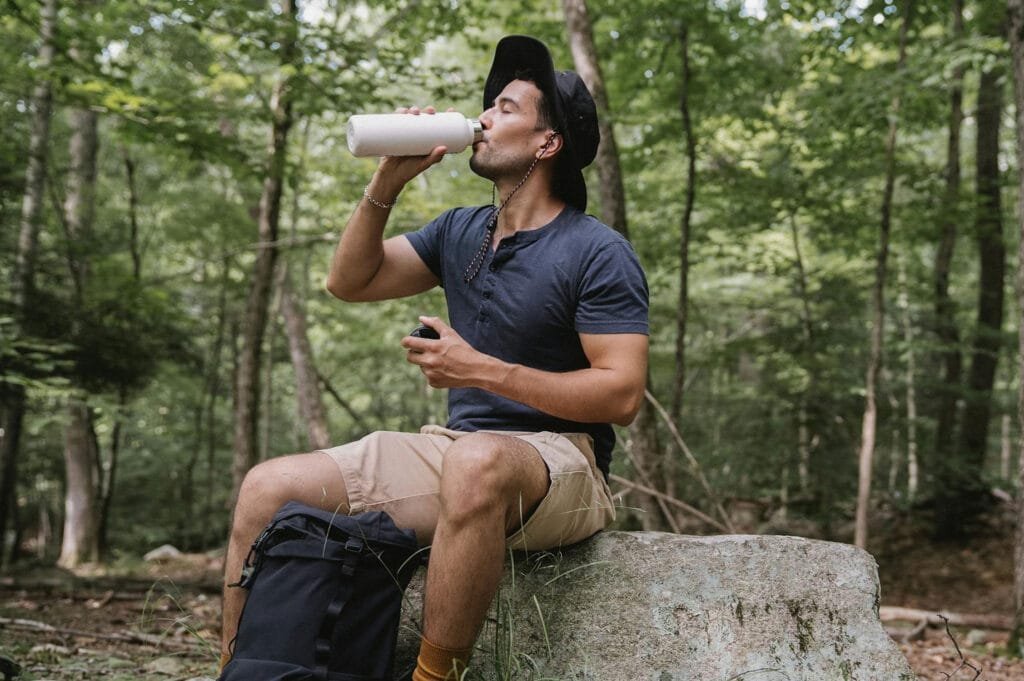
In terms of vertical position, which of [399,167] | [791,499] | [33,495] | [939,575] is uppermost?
[399,167]

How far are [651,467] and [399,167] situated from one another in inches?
145

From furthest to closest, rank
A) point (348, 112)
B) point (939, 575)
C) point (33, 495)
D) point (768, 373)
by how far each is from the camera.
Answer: point (33, 495) → point (768, 373) → point (939, 575) → point (348, 112)

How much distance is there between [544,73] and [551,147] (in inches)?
10.7

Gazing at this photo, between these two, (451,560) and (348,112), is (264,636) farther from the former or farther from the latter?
(348,112)

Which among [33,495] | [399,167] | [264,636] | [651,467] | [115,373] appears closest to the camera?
[264,636]

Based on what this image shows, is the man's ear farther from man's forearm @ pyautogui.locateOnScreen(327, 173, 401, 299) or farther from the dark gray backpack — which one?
the dark gray backpack

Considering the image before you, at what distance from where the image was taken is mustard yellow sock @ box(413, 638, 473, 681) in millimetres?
2027

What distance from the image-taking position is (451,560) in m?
2.01

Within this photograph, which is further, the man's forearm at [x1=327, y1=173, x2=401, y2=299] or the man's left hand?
the man's forearm at [x1=327, y1=173, x2=401, y2=299]

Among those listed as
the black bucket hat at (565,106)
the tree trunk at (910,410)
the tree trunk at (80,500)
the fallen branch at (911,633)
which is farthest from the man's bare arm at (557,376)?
the tree trunk at (80,500)

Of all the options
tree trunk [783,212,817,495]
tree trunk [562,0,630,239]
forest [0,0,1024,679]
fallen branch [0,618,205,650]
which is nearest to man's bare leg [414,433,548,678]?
fallen branch [0,618,205,650]

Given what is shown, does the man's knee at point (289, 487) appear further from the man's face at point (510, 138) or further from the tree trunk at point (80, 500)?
the tree trunk at point (80, 500)

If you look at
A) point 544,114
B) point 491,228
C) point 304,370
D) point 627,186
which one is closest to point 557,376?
point 491,228

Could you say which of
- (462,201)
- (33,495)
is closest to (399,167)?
(462,201)
